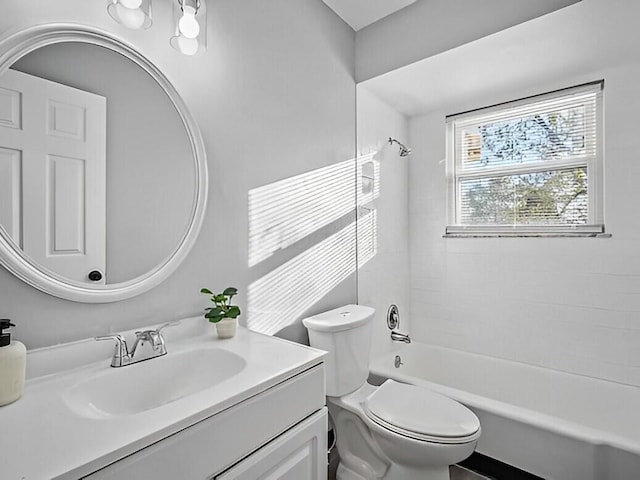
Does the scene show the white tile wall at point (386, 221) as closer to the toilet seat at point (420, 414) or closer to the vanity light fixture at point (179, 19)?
the toilet seat at point (420, 414)

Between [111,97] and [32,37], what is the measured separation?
0.74 feet

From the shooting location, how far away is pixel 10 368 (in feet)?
2.63

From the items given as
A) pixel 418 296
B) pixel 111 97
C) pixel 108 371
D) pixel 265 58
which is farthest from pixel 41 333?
pixel 418 296

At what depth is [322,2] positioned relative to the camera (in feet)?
6.65

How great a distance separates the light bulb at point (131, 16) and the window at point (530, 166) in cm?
219

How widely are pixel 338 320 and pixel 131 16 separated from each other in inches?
55.6

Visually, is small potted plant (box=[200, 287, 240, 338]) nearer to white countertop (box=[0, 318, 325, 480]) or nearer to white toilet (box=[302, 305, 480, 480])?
white countertop (box=[0, 318, 325, 480])

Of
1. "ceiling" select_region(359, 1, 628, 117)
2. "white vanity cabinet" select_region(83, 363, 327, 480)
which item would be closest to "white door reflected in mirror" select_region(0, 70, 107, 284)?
"white vanity cabinet" select_region(83, 363, 327, 480)

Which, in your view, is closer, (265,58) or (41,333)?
(41,333)

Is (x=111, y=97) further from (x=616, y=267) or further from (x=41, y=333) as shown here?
(x=616, y=267)

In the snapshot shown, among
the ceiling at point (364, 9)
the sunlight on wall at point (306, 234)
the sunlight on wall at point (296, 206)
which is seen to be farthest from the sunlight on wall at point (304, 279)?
the ceiling at point (364, 9)

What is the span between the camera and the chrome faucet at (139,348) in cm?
106

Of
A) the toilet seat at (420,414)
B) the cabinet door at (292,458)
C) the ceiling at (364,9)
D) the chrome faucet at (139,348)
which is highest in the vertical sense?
the ceiling at (364,9)

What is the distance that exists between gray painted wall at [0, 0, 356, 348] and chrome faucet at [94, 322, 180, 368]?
0.27 ft
